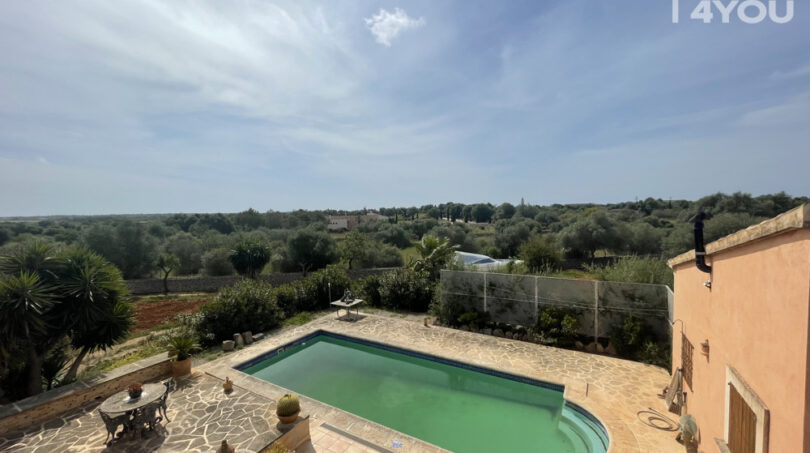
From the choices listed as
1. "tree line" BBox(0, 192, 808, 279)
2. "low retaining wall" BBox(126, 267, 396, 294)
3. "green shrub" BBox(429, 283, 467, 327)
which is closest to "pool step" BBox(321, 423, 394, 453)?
"green shrub" BBox(429, 283, 467, 327)

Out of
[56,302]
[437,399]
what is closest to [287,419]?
[437,399]

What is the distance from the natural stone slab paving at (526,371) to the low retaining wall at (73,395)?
1.38 meters

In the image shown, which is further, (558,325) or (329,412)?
(558,325)

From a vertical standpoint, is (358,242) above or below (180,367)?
above

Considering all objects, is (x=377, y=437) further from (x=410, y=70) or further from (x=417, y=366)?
(x=410, y=70)

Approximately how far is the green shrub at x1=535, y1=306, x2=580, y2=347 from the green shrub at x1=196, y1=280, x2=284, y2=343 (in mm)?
10298

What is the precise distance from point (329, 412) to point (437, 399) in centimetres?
Result: 286

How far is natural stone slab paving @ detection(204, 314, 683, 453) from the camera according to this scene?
247 inches

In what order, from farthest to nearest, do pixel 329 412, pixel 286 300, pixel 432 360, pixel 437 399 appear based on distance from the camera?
pixel 286 300, pixel 432 360, pixel 437 399, pixel 329 412

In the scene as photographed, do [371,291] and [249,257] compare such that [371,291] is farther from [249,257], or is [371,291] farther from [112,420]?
[249,257]

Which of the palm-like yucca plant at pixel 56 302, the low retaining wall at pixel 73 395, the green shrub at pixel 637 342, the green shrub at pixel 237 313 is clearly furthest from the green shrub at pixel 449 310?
the palm-like yucca plant at pixel 56 302

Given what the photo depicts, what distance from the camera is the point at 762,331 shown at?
3.13 metres

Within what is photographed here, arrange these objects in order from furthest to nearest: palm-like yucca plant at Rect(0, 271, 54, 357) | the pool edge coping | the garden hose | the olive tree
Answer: the olive tree → palm-like yucca plant at Rect(0, 271, 54, 357) → the pool edge coping → the garden hose

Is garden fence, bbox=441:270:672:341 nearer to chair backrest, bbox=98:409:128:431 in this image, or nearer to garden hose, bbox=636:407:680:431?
garden hose, bbox=636:407:680:431
